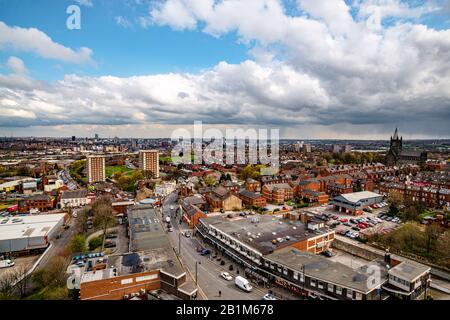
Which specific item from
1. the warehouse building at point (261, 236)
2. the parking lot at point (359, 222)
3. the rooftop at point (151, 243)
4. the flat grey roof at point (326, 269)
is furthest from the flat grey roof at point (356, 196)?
the rooftop at point (151, 243)

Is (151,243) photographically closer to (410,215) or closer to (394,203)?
(410,215)

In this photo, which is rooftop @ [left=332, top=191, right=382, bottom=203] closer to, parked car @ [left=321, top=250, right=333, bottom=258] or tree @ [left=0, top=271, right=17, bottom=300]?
parked car @ [left=321, top=250, right=333, bottom=258]

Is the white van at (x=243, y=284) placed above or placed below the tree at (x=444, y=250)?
below

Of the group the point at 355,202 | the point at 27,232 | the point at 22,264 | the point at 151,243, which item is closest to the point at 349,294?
the point at 151,243

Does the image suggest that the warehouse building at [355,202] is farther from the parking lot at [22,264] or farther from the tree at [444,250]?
the parking lot at [22,264]
